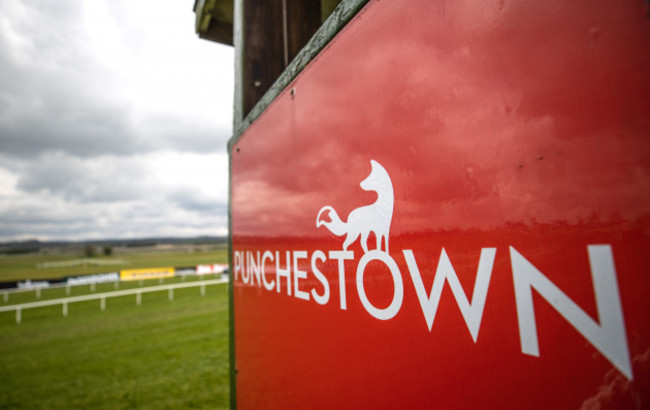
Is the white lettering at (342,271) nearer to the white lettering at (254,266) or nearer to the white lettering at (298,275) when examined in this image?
the white lettering at (298,275)

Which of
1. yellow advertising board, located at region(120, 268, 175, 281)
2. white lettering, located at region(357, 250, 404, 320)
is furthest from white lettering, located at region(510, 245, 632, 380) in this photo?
yellow advertising board, located at region(120, 268, 175, 281)

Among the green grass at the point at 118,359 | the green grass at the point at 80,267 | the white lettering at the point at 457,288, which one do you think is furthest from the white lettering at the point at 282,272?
the green grass at the point at 80,267

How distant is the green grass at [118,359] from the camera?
24.6 feet

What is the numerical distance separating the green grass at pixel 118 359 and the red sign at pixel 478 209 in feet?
25.3

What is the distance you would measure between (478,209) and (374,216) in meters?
0.28

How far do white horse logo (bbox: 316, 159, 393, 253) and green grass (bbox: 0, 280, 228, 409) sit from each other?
7.76 m

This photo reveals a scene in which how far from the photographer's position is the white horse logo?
2.45 feet

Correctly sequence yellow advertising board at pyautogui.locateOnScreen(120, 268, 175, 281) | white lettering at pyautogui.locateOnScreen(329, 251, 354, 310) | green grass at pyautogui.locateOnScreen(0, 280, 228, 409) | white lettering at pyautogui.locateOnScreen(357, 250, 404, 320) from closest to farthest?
white lettering at pyautogui.locateOnScreen(357, 250, 404, 320)
white lettering at pyautogui.locateOnScreen(329, 251, 354, 310)
green grass at pyautogui.locateOnScreen(0, 280, 228, 409)
yellow advertising board at pyautogui.locateOnScreen(120, 268, 175, 281)

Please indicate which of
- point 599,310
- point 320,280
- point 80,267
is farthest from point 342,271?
point 80,267

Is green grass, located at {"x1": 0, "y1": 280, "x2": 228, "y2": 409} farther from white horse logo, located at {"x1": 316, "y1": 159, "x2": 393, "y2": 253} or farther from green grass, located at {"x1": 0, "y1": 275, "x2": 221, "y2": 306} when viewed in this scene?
green grass, located at {"x1": 0, "y1": 275, "x2": 221, "y2": 306}

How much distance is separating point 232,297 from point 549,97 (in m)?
1.74

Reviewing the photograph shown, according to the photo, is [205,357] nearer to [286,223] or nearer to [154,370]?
[154,370]

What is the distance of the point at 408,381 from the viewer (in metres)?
0.68

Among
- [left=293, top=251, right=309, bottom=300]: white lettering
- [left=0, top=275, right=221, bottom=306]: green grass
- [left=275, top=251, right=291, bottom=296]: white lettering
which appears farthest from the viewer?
[left=0, top=275, right=221, bottom=306]: green grass
